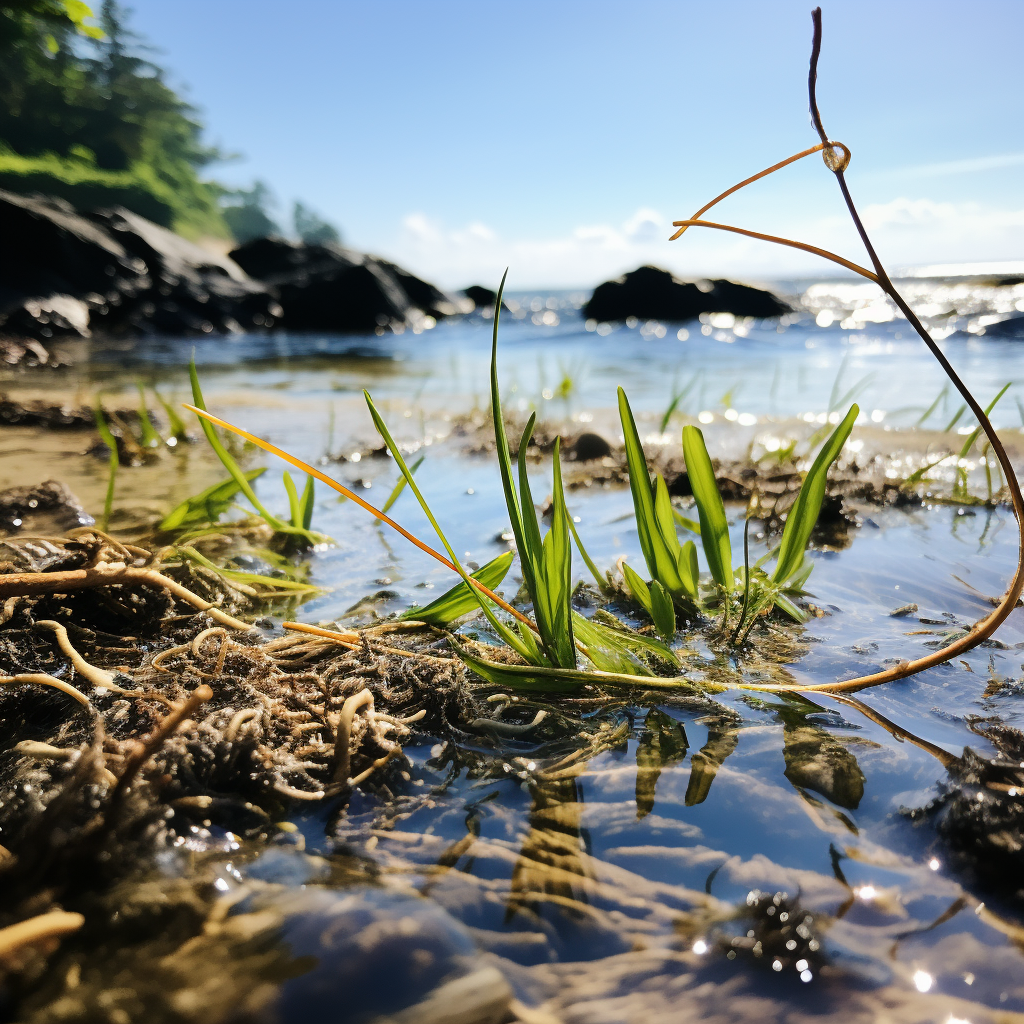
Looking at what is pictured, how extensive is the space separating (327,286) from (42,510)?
1714 centimetres

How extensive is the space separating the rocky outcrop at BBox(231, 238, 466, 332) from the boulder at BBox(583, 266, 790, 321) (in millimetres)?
6214

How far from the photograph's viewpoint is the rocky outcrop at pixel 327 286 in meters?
17.4

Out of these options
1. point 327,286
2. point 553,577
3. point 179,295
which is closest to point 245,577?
point 553,577

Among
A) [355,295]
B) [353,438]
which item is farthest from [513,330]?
[353,438]

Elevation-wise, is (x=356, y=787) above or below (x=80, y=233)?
below

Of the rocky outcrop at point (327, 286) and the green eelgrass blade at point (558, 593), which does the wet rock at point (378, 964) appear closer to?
the green eelgrass blade at point (558, 593)

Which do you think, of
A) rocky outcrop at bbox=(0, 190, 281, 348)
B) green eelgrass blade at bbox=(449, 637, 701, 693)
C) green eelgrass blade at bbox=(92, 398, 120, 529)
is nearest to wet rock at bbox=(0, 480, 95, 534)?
green eelgrass blade at bbox=(92, 398, 120, 529)

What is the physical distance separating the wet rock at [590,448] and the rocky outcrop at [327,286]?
15508mm

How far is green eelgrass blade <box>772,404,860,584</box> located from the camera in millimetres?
1320

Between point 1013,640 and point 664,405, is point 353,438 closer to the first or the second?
point 664,405

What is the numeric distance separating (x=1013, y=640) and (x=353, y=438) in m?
3.18

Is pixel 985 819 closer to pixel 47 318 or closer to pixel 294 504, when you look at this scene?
pixel 294 504

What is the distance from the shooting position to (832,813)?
0.87m

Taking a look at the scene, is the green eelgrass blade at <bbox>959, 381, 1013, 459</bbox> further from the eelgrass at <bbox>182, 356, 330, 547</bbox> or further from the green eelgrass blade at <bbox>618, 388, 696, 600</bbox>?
the eelgrass at <bbox>182, 356, 330, 547</bbox>
